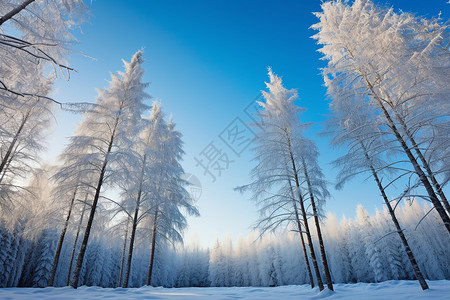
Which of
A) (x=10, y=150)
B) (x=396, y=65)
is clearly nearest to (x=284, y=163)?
(x=396, y=65)

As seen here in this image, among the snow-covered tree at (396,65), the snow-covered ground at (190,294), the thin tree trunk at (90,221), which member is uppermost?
the snow-covered tree at (396,65)

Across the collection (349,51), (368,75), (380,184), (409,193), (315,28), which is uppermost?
(315,28)

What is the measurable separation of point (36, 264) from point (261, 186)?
3178 cm

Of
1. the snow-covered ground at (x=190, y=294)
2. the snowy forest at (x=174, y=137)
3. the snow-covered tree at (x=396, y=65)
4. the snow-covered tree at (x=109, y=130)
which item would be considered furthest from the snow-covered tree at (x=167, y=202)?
the snow-covered tree at (x=396, y=65)

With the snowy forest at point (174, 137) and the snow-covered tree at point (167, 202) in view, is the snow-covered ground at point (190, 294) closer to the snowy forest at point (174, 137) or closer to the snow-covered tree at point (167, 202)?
the snowy forest at point (174, 137)

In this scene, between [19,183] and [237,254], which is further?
[237,254]

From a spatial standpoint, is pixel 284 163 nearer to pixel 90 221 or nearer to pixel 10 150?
pixel 90 221

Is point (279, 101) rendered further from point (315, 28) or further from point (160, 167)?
point (160, 167)

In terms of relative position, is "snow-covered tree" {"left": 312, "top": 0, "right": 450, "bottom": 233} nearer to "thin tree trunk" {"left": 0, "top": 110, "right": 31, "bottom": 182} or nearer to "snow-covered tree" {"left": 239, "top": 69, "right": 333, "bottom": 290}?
"snow-covered tree" {"left": 239, "top": 69, "right": 333, "bottom": 290}

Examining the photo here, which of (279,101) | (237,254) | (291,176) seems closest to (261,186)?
(291,176)

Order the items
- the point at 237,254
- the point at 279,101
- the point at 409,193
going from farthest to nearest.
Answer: the point at 237,254
the point at 279,101
the point at 409,193

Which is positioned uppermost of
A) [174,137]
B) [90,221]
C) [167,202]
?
[174,137]

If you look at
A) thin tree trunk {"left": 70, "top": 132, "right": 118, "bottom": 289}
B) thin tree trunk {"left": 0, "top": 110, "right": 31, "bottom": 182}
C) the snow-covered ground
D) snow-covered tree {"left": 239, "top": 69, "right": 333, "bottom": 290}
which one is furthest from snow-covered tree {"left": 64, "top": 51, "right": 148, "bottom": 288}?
snow-covered tree {"left": 239, "top": 69, "right": 333, "bottom": 290}

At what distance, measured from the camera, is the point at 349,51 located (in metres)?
7.79
